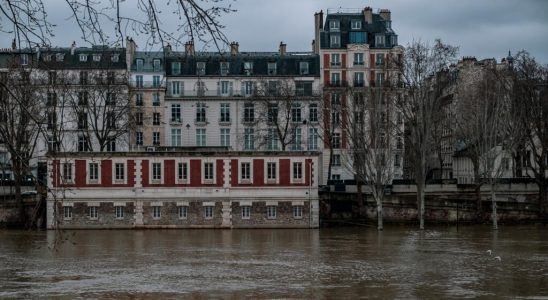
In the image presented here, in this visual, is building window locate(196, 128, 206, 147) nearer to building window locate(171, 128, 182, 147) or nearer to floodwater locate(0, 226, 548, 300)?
building window locate(171, 128, 182, 147)

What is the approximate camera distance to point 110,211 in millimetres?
56781

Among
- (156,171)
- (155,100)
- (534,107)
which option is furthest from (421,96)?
(155,100)

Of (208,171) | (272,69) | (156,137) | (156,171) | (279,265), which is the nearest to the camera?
(279,265)

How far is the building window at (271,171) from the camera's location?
188ft

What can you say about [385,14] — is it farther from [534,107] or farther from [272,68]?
[534,107]

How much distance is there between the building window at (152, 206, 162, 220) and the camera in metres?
57.0

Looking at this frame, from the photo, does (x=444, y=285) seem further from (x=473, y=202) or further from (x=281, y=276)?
(x=473, y=202)

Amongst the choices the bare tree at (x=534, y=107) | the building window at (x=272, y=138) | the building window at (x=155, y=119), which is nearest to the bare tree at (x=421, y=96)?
the bare tree at (x=534, y=107)

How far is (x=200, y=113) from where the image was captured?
77.6m

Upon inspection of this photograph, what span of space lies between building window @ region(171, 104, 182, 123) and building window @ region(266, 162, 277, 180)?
2190 centimetres

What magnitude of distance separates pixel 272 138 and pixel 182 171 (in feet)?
63.3

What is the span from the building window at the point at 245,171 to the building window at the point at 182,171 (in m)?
3.65

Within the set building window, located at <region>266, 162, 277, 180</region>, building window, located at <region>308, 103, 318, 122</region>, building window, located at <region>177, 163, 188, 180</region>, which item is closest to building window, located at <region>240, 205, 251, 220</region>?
building window, located at <region>266, 162, 277, 180</region>

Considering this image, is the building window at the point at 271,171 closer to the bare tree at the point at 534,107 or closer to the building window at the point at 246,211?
the building window at the point at 246,211
